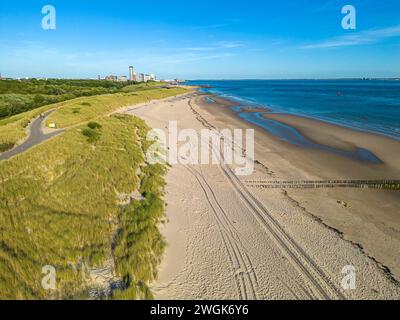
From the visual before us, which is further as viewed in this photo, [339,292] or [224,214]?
[224,214]

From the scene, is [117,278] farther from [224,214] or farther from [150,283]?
[224,214]

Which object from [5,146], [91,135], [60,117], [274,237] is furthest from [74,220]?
[60,117]

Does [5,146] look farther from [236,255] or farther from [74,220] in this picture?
[236,255]

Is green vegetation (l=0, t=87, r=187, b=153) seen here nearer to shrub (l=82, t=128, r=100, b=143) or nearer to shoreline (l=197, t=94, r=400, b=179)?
shrub (l=82, t=128, r=100, b=143)

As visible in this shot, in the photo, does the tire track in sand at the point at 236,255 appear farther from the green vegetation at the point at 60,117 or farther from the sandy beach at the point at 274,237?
the green vegetation at the point at 60,117

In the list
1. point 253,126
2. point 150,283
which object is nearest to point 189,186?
point 150,283

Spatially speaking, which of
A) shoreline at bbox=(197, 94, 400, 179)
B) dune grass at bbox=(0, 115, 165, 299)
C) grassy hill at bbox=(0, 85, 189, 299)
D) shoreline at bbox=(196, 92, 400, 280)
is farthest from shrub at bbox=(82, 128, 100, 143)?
shoreline at bbox=(197, 94, 400, 179)
